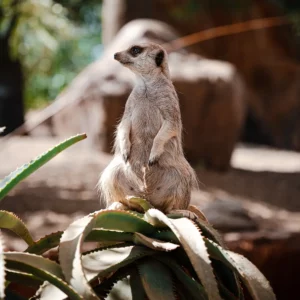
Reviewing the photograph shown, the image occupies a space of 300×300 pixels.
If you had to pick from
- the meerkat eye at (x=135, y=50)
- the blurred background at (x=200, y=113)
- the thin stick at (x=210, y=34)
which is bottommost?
the blurred background at (x=200, y=113)

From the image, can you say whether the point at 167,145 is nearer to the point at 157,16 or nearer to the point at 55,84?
the point at 157,16

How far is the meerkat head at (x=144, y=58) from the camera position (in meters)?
2.11

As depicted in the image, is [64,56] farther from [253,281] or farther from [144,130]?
[253,281]

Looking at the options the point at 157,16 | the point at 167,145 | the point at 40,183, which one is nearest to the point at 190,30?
the point at 157,16

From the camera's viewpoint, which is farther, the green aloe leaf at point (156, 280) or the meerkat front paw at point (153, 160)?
the meerkat front paw at point (153, 160)

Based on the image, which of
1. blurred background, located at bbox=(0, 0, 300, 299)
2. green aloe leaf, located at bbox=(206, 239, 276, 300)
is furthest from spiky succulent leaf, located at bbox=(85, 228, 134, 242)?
blurred background, located at bbox=(0, 0, 300, 299)

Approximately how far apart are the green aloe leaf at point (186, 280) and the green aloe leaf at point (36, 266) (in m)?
0.30

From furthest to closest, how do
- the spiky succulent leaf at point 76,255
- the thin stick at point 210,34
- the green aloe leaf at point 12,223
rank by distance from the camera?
1. the thin stick at point 210,34
2. the green aloe leaf at point 12,223
3. the spiky succulent leaf at point 76,255

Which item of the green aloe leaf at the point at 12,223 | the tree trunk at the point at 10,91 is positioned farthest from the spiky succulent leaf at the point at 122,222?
the tree trunk at the point at 10,91

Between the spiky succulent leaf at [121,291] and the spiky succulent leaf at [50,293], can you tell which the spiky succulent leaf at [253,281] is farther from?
the spiky succulent leaf at [50,293]

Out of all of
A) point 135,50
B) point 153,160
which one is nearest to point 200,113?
point 135,50

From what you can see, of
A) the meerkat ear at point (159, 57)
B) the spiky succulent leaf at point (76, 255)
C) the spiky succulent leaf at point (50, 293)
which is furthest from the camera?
the meerkat ear at point (159, 57)

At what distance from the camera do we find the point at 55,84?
17.0 m

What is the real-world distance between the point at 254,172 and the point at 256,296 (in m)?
7.44
